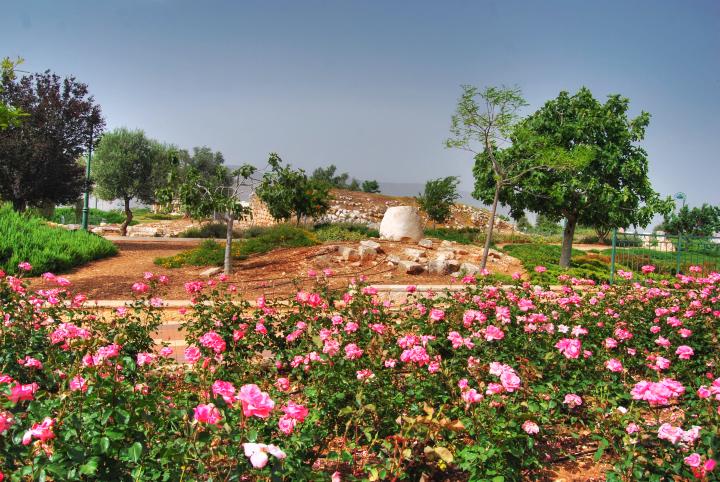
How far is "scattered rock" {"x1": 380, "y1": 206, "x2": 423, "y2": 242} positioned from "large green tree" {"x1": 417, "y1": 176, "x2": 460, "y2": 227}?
1155cm

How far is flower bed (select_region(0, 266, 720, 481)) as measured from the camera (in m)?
1.97

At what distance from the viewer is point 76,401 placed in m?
2.32

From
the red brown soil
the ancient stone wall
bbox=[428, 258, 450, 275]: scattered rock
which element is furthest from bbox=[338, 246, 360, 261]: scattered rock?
the ancient stone wall

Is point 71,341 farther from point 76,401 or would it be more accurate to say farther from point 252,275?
point 252,275

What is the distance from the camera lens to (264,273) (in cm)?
1084

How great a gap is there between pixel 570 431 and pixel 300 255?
9.62 meters

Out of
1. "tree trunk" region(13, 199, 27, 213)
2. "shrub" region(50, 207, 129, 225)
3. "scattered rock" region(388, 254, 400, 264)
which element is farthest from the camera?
"shrub" region(50, 207, 129, 225)

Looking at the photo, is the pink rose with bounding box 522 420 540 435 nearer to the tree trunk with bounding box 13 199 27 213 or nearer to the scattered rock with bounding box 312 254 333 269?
the scattered rock with bounding box 312 254 333 269

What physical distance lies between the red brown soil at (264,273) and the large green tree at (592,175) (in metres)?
3.37

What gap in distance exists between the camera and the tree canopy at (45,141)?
1714 cm

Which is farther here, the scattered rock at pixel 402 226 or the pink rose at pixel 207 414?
the scattered rock at pixel 402 226

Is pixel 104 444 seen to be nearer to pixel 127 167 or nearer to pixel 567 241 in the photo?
pixel 567 241

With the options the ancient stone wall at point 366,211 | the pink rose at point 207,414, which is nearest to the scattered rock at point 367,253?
the pink rose at point 207,414

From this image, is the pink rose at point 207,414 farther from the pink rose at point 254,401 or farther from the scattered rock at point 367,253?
the scattered rock at point 367,253
